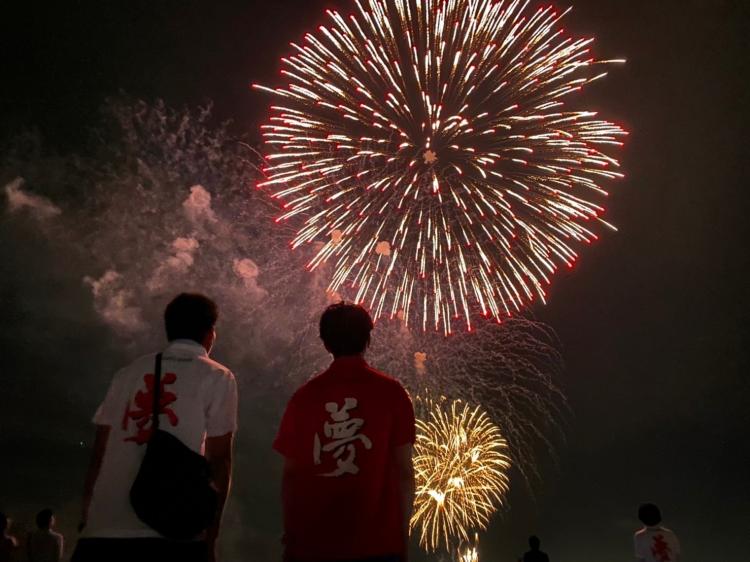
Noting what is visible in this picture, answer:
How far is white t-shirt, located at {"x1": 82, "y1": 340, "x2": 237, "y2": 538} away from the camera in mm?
3688

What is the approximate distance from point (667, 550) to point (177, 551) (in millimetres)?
6850

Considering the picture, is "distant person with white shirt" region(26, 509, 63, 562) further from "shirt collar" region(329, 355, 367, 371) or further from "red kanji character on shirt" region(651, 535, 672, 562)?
"red kanji character on shirt" region(651, 535, 672, 562)

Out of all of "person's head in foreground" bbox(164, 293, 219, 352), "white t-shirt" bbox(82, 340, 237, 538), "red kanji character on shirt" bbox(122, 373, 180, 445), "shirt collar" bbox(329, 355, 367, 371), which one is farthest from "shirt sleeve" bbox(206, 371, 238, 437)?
"shirt collar" bbox(329, 355, 367, 371)

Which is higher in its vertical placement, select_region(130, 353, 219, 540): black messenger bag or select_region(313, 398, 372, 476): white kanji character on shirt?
select_region(313, 398, 372, 476): white kanji character on shirt

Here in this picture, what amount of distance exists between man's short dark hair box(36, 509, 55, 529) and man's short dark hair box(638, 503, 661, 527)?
8.40 meters

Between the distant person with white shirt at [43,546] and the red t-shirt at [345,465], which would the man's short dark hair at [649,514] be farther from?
the distant person with white shirt at [43,546]

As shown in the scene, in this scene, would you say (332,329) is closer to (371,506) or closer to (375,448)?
(375,448)

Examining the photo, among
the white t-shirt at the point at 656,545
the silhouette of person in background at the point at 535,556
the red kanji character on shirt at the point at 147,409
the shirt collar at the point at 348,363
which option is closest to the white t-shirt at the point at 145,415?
the red kanji character on shirt at the point at 147,409

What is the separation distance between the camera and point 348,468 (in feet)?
13.3

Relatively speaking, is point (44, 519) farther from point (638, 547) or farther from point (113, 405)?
point (638, 547)

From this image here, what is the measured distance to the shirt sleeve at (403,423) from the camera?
4.19 m

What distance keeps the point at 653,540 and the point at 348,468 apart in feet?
19.6

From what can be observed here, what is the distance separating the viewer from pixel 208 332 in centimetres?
438

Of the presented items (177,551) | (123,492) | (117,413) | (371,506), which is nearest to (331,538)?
(371,506)
